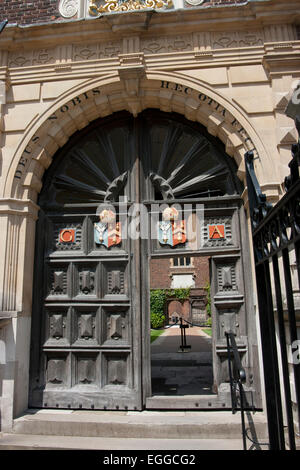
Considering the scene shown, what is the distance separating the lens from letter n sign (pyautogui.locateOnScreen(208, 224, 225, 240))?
5160 millimetres

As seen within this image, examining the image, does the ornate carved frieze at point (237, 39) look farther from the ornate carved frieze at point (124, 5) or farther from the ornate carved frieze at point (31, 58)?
the ornate carved frieze at point (31, 58)

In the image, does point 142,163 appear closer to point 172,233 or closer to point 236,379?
point 172,233

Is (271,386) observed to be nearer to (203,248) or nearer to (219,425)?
(219,425)

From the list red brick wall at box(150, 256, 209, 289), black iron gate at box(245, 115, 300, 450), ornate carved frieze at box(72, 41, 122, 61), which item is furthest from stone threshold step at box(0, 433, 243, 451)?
red brick wall at box(150, 256, 209, 289)

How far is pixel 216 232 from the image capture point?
204 inches

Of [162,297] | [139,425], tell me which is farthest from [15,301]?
[162,297]

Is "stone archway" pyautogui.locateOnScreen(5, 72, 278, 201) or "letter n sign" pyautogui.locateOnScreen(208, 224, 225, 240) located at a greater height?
"stone archway" pyautogui.locateOnScreen(5, 72, 278, 201)

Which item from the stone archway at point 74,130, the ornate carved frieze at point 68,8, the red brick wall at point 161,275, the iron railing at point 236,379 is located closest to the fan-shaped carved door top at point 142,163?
the stone archway at point 74,130

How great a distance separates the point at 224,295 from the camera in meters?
4.90

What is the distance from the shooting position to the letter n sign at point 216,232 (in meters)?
5.16

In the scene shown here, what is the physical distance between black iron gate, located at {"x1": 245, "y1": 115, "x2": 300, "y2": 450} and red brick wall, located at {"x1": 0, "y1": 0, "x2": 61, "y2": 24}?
576cm

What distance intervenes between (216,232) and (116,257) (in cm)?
163

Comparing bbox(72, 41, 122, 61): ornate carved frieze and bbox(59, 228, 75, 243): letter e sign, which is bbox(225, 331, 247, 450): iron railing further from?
bbox(72, 41, 122, 61): ornate carved frieze
